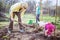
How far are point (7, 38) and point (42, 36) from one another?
1.12 ft

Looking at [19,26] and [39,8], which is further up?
[39,8]

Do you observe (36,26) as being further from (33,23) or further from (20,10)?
(20,10)

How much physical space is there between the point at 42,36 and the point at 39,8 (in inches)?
10.8

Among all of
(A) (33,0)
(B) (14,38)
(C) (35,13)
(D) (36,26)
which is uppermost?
(A) (33,0)

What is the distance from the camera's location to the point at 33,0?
1695 millimetres

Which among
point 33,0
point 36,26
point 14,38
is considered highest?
point 33,0

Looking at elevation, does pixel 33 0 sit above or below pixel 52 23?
above

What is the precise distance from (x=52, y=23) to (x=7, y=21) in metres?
0.44

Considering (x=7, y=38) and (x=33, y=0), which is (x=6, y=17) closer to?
(x=7, y=38)

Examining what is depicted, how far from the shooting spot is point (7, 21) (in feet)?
5.56

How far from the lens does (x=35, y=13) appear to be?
171cm

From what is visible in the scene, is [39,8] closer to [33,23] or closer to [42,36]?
[33,23]

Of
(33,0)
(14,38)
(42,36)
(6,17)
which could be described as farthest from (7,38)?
(33,0)

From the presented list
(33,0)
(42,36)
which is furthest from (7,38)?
(33,0)
